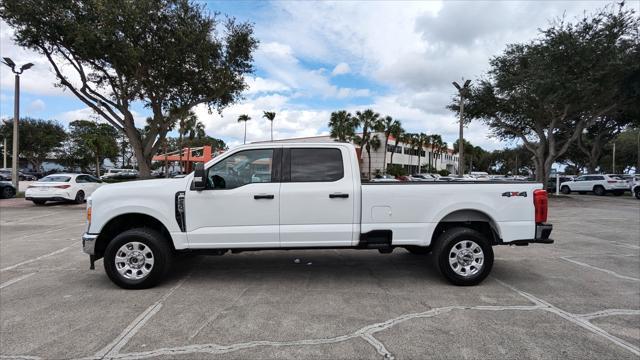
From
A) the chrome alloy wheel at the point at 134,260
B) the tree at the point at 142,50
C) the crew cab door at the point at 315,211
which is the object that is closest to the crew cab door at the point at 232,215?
the crew cab door at the point at 315,211

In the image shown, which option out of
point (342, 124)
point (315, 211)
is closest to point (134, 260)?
point (315, 211)

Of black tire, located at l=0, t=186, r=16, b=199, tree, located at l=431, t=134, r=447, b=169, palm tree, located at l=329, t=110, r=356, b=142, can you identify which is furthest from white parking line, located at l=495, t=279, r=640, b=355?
tree, located at l=431, t=134, r=447, b=169

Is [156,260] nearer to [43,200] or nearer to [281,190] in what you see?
[281,190]

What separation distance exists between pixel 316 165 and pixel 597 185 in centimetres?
2997


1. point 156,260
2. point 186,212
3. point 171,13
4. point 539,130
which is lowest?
point 156,260

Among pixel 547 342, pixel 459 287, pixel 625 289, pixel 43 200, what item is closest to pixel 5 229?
pixel 43 200

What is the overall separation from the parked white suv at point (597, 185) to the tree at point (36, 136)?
198 feet

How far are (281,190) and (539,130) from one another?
996 inches

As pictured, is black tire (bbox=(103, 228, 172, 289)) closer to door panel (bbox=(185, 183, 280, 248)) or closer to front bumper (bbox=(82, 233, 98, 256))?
front bumper (bbox=(82, 233, 98, 256))

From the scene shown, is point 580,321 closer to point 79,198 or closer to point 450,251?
point 450,251

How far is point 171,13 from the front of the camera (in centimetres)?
1609

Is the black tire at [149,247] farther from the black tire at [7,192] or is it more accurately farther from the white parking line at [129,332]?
the black tire at [7,192]

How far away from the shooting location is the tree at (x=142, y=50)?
→ 1481cm

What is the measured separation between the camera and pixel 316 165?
5195mm
